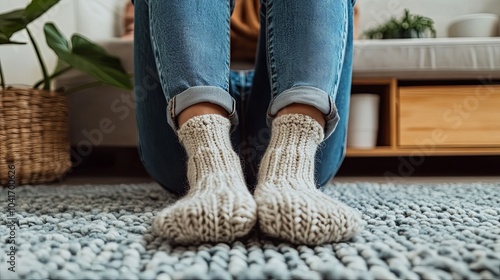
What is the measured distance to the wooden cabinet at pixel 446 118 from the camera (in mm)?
1306

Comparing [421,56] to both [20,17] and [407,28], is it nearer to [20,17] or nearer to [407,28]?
[407,28]

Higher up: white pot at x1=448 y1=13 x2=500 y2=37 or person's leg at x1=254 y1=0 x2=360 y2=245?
white pot at x1=448 y1=13 x2=500 y2=37

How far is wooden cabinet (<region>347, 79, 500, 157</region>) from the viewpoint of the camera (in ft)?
4.28

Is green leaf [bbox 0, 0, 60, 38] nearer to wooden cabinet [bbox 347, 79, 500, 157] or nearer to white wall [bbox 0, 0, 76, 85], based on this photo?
white wall [bbox 0, 0, 76, 85]

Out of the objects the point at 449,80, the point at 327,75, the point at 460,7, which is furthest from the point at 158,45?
the point at 460,7

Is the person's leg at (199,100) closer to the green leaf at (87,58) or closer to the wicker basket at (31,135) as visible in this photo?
the green leaf at (87,58)

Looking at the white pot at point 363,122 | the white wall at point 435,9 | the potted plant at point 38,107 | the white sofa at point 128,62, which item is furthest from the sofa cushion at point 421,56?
the potted plant at point 38,107

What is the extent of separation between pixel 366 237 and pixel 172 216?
0.63ft

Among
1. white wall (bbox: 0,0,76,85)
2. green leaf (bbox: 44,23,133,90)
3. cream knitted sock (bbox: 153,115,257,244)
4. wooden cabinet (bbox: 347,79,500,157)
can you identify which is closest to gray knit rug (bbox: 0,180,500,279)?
cream knitted sock (bbox: 153,115,257,244)

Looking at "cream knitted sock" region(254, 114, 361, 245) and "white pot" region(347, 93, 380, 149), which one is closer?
"cream knitted sock" region(254, 114, 361, 245)

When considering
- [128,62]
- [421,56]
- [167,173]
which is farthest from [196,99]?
[421,56]

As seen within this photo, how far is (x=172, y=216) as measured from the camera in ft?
1.35

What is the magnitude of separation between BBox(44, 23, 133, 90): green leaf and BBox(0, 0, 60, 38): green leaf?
6 centimetres

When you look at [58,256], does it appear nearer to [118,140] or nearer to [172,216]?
[172,216]
